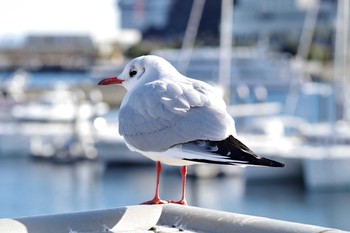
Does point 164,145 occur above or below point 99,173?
above

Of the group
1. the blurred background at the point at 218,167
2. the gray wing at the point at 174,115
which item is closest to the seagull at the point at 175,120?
the gray wing at the point at 174,115

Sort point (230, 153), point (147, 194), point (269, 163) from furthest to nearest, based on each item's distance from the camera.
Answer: point (147, 194) → point (230, 153) → point (269, 163)

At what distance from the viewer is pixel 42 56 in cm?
10200

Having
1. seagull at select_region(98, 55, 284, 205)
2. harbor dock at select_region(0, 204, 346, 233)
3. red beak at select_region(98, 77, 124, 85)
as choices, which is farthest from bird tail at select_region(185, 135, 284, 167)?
red beak at select_region(98, 77, 124, 85)

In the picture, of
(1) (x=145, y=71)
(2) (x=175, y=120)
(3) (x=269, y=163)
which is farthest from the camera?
(1) (x=145, y=71)

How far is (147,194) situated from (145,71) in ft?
65.1

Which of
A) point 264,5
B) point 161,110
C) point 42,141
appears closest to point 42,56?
point 264,5

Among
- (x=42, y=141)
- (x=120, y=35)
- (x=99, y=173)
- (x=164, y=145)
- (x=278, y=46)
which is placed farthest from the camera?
(x=120, y=35)

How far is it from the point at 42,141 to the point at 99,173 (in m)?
4.81

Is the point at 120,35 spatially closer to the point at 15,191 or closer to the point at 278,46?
the point at 278,46

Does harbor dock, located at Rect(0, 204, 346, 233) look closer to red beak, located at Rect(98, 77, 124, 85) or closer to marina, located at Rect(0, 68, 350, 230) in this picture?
red beak, located at Rect(98, 77, 124, 85)

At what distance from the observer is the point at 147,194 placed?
77.4ft

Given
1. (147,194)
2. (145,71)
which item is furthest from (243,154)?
(147,194)

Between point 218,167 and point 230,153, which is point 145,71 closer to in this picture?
point 230,153
